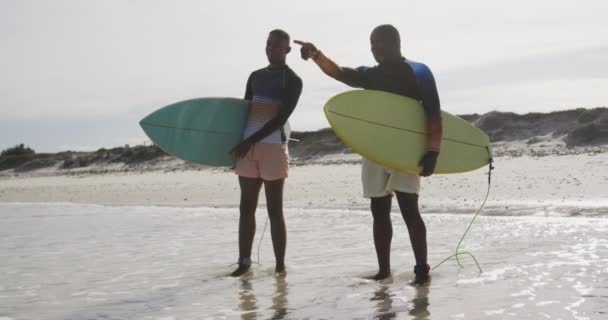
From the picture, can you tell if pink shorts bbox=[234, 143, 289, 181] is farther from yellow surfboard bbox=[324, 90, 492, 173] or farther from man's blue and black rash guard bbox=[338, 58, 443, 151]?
man's blue and black rash guard bbox=[338, 58, 443, 151]

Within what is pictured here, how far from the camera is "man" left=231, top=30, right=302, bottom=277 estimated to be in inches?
181

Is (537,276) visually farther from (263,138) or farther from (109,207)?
(109,207)

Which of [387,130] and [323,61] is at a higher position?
[323,61]

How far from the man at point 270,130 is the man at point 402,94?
214mm

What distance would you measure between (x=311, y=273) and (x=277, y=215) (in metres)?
0.46

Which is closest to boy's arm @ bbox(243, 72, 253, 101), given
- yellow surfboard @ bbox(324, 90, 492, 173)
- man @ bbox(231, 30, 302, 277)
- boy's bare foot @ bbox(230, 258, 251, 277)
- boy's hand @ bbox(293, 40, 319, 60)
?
man @ bbox(231, 30, 302, 277)

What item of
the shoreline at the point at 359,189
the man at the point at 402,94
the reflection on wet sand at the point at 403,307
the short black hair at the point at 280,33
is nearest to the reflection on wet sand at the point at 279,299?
the reflection on wet sand at the point at 403,307

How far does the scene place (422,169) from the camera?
13.9 feet

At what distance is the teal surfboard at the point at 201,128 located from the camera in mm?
5105

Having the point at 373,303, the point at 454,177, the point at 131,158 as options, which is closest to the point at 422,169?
the point at 373,303

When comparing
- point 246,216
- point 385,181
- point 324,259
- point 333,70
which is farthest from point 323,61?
point 324,259

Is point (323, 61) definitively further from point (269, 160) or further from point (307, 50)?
point (269, 160)

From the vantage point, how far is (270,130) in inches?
180

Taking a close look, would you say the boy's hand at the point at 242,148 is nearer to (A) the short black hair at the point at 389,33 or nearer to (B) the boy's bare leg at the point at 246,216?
(B) the boy's bare leg at the point at 246,216
